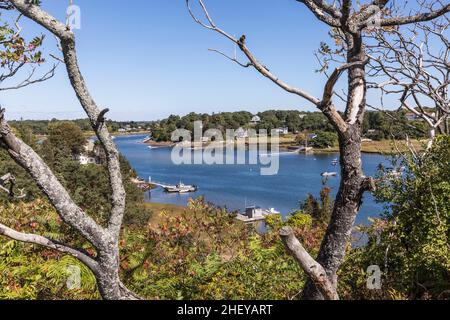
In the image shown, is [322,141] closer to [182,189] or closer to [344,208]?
[182,189]

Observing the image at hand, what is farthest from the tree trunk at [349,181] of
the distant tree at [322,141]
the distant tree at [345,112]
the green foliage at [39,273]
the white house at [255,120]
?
the white house at [255,120]

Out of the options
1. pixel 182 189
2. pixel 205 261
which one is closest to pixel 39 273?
pixel 205 261

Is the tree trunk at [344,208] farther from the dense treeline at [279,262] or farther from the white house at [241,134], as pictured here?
the white house at [241,134]

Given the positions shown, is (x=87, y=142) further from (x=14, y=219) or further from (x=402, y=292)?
(x=402, y=292)

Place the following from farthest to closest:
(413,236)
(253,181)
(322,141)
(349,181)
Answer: (322,141), (253,181), (413,236), (349,181)

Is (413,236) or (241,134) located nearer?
(413,236)

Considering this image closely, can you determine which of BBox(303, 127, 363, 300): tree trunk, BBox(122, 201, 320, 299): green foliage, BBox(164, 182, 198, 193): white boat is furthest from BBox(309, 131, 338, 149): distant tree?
BBox(303, 127, 363, 300): tree trunk

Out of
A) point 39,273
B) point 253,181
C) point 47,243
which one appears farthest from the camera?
point 253,181

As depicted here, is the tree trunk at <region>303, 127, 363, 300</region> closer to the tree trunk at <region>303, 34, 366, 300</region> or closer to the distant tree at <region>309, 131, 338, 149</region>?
the tree trunk at <region>303, 34, 366, 300</region>
